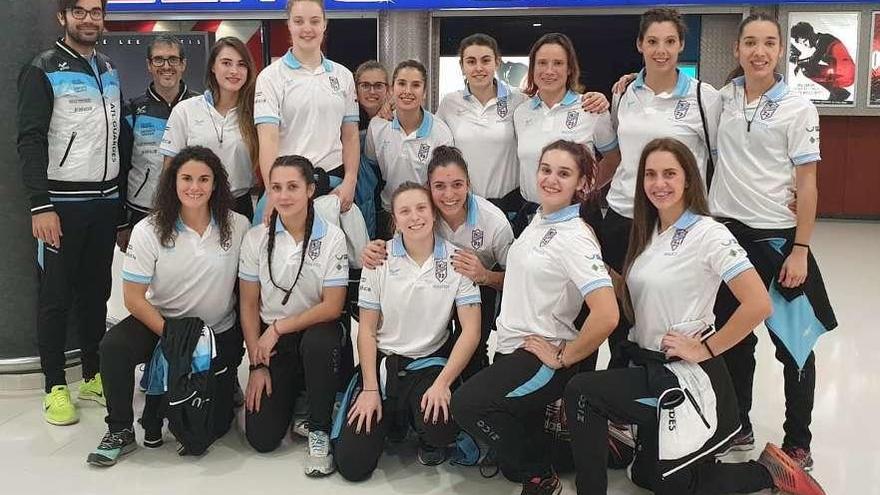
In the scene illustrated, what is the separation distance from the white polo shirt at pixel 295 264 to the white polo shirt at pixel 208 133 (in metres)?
0.48

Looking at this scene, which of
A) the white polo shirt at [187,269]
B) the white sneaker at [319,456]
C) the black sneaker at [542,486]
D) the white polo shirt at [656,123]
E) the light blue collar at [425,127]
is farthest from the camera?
the light blue collar at [425,127]

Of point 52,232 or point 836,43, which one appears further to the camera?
point 836,43

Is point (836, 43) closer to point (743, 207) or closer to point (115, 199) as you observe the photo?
point (743, 207)

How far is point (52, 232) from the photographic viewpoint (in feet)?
11.6

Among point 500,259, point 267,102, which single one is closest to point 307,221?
point 267,102

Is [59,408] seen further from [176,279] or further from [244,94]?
[244,94]

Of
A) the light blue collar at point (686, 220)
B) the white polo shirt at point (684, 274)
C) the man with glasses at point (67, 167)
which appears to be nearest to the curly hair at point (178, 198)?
the man with glasses at point (67, 167)

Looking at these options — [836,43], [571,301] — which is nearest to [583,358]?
[571,301]

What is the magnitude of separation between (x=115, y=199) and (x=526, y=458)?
7.54ft

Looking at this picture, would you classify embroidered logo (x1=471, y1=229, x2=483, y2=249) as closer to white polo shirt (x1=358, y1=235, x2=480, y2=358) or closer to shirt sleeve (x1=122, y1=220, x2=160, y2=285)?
white polo shirt (x1=358, y1=235, x2=480, y2=358)

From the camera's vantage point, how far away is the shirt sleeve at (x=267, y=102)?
Answer: 352 centimetres

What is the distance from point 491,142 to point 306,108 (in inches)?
33.0

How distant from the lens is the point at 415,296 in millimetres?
3166

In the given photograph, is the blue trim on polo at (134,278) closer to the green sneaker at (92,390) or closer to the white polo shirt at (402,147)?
the green sneaker at (92,390)
